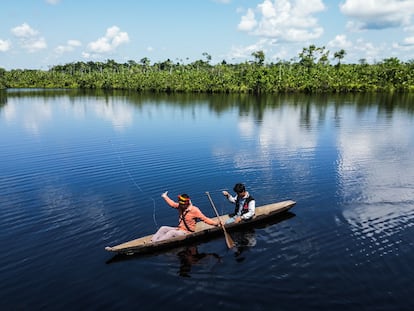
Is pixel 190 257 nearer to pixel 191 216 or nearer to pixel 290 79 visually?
pixel 191 216

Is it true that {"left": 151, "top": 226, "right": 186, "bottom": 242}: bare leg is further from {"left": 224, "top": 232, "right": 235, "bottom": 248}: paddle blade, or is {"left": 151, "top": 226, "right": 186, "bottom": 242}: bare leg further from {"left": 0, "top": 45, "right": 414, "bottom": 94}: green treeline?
{"left": 0, "top": 45, "right": 414, "bottom": 94}: green treeline

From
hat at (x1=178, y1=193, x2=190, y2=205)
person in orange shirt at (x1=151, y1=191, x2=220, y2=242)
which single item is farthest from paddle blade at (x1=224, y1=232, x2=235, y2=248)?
hat at (x1=178, y1=193, x2=190, y2=205)

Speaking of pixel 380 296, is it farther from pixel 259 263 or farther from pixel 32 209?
pixel 32 209

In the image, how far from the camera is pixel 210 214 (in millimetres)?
16078

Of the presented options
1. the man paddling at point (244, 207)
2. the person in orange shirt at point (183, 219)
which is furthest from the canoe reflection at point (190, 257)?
the man paddling at point (244, 207)

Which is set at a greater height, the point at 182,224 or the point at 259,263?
the point at 182,224

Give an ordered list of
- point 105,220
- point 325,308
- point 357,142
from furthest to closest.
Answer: point 357,142, point 105,220, point 325,308

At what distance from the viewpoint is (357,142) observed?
31.2 metres

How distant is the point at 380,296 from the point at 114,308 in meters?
8.18

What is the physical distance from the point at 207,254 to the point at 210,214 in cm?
363

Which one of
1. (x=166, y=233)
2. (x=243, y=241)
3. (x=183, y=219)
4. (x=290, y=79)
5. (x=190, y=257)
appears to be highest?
(x=290, y=79)

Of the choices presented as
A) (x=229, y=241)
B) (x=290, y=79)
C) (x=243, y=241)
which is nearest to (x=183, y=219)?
(x=229, y=241)

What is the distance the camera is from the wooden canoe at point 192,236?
12055mm

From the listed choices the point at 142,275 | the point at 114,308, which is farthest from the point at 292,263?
the point at 114,308
